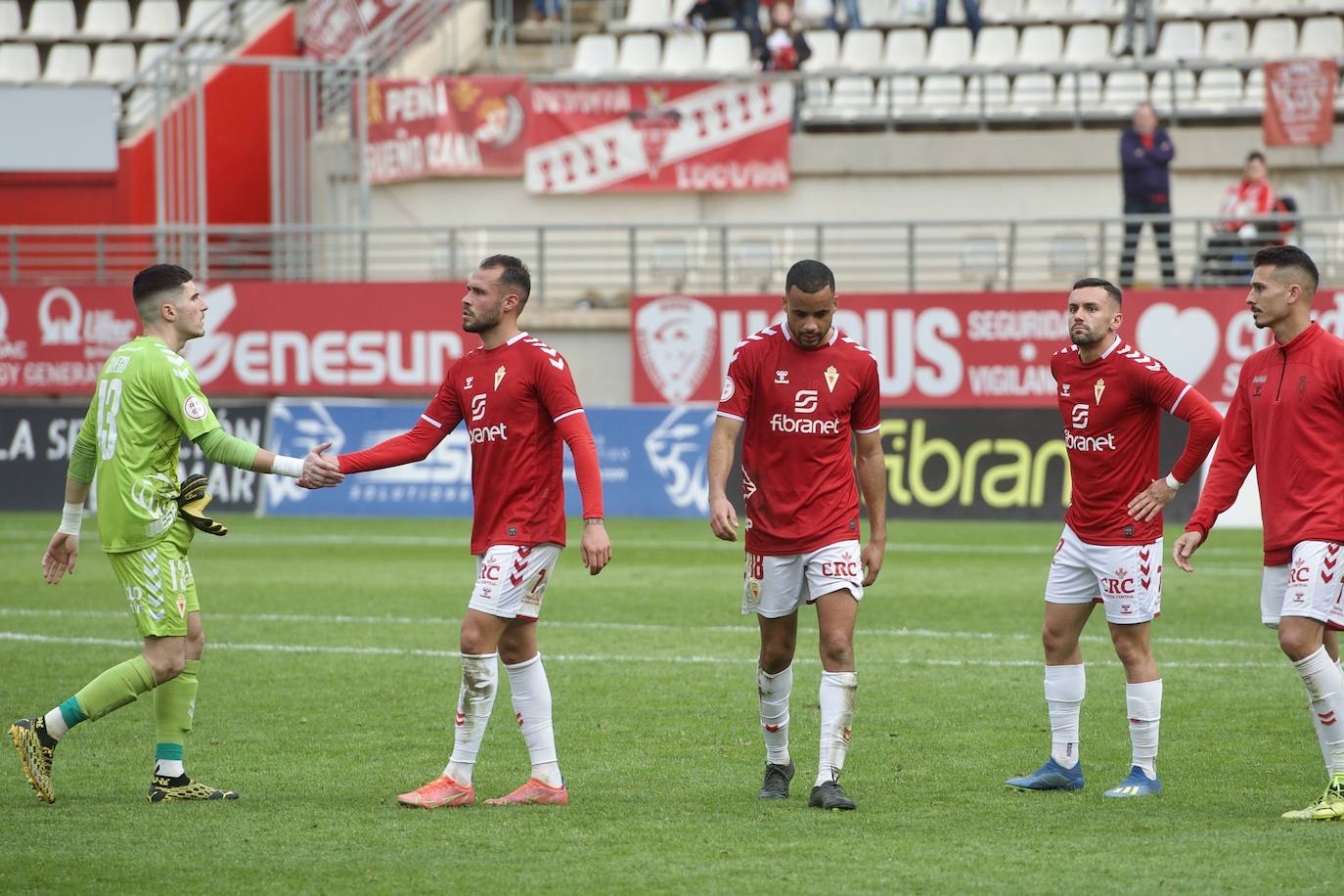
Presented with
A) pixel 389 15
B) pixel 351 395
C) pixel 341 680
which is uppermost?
pixel 389 15

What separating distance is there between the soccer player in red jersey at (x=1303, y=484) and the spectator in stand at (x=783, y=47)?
21072 mm

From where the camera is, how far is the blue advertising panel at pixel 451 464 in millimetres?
21328

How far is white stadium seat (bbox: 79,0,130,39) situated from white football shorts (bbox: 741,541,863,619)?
1137 inches

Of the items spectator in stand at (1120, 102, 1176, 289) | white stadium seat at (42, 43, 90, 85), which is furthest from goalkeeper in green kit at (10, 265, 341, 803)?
white stadium seat at (42, 43, 90, 85)

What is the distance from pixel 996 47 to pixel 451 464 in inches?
506

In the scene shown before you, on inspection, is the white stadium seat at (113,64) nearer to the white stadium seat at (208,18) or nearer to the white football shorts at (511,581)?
the white stadium seat at (208,18)

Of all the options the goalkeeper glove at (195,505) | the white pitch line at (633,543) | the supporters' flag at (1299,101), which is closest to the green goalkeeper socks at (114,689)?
the goalkeeper glove at (195,505)

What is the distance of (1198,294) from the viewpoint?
22.1m

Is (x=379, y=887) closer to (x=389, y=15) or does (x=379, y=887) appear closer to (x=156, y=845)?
(x=156, y=845)

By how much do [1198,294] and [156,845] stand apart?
18011 millimetres

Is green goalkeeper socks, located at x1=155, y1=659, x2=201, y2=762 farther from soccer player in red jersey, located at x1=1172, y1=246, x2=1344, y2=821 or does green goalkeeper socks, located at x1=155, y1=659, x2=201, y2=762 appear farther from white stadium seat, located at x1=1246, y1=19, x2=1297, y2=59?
white stadium seat, located at x1=1246, y1=19, x2=1297, y2=59

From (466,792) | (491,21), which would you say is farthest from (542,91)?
(466,792)

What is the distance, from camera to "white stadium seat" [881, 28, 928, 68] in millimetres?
29516

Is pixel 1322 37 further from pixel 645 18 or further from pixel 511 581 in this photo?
pixel 511 581
